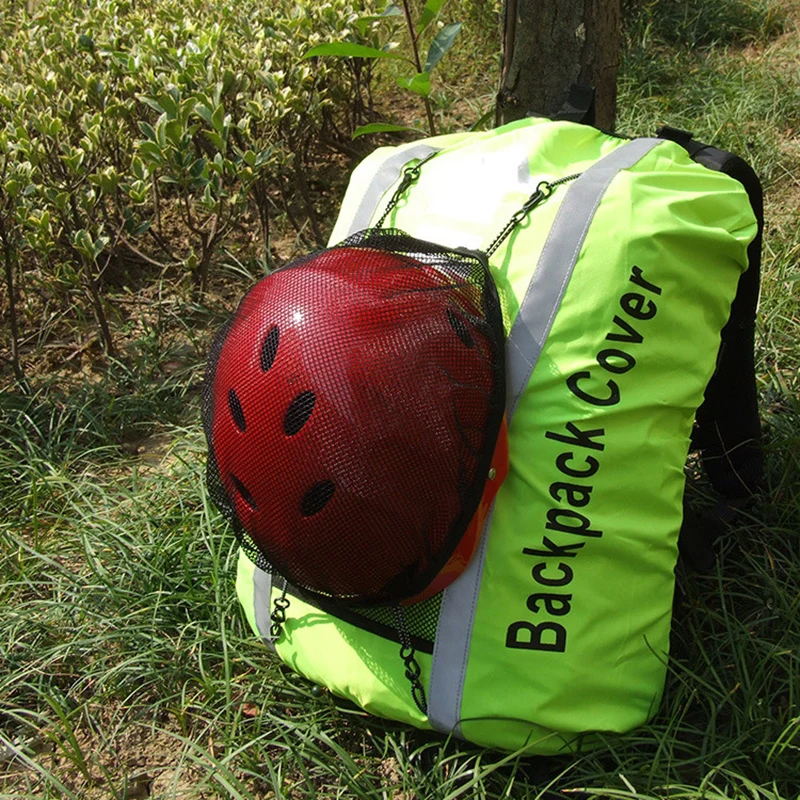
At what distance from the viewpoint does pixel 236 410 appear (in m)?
1.52

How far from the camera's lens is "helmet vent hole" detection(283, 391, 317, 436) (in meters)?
1.44

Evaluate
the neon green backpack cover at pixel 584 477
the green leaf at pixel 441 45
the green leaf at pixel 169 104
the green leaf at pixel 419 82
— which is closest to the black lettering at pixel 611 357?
the neon green backpack cover at pixel 584 477

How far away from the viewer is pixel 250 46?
3.16 metres

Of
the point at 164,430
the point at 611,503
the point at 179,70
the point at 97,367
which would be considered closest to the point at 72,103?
the point at 179,70

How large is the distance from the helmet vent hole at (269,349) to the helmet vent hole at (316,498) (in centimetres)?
22

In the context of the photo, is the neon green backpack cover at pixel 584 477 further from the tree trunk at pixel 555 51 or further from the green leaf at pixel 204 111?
the green leaf at pixel 204 111

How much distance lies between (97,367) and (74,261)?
0.42 metres

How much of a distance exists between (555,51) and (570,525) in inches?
55.3

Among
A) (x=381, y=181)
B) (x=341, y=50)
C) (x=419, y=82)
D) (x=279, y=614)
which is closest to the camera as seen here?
(x=279, y=614)

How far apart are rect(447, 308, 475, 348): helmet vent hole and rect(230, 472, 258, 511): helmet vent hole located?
0.45 meters

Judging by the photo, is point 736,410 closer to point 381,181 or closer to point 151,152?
point 381,181

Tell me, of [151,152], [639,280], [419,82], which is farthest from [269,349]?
[151,152]

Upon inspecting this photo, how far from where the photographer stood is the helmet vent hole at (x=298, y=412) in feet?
4.71

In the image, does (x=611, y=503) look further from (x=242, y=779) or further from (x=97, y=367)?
(x=97, y=367)
